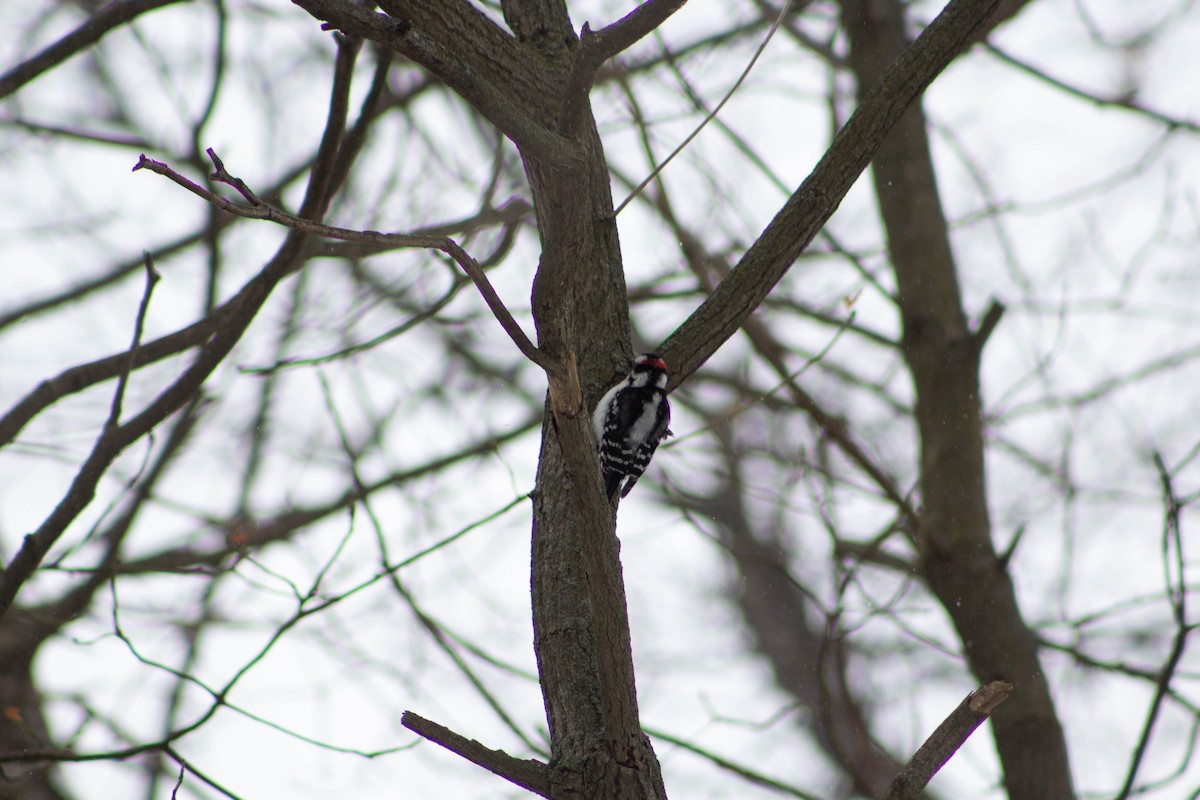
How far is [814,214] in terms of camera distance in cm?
373

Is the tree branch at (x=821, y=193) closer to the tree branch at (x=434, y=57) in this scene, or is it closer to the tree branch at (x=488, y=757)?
the tree branch at (x=434, y=57)

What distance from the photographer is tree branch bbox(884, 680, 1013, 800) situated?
2.83m

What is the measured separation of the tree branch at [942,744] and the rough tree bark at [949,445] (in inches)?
91.2

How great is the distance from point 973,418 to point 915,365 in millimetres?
411

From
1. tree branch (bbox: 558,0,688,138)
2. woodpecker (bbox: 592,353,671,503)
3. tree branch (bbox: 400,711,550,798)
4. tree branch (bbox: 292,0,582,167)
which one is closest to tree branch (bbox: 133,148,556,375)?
tree branch (bbox: 292,0,582,167)

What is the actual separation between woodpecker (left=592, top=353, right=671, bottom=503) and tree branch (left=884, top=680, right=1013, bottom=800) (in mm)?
1698

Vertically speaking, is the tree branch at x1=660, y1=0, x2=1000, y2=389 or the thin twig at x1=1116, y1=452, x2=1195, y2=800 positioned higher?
the tree branch at x1=660, y1=0, x2=1000, y2=389

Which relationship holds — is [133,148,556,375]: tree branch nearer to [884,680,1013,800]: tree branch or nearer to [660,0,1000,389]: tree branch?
[660,0,1000,389]: tree branch

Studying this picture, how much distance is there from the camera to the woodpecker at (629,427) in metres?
4.38

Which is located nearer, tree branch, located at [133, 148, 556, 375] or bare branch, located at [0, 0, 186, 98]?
tree branch, located at [133, 148, 556, 375]

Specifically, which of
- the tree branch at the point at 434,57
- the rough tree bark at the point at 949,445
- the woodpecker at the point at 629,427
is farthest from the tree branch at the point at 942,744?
the rough tree bark at the point at 949,445

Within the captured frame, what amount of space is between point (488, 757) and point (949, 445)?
366 cm

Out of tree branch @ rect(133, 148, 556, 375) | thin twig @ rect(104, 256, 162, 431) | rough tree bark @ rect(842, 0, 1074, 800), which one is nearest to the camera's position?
Result: tree branch @ rect(133, 148, 556, 375)

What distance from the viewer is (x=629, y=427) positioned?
4.96 m
